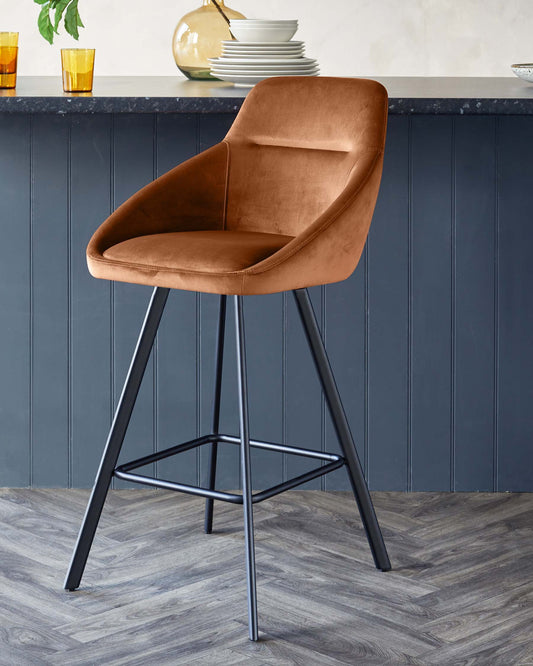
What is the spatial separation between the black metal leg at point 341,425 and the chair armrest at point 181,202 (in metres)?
0.29

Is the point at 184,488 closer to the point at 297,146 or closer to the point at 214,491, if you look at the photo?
the point at 214,491

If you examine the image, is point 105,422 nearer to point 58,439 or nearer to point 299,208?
point 58,439

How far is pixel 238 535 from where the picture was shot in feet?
8.07

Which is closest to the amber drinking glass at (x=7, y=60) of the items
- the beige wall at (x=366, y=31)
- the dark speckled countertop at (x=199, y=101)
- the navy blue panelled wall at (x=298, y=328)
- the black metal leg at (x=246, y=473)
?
the dark speckled countertop at (x=199, y=101)

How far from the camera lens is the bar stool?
1.91 meters

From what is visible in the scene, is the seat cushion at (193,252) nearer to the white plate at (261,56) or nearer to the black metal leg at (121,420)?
the black metal leg at (121,420)

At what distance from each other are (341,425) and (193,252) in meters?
0.51

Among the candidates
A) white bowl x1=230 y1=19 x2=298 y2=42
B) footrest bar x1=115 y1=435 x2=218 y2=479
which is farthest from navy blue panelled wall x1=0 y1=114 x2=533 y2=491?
footrest bar x1=115 y1=435 x2=218 y2=479

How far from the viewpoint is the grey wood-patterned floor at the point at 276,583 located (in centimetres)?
194

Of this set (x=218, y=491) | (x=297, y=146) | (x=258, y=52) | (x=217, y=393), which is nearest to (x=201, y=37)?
(x=258, y=52)

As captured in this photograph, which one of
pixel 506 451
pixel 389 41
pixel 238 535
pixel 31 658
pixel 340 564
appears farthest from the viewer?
pixel 389 41

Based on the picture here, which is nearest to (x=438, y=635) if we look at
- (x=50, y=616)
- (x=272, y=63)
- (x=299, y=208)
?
(x=50, y=616)

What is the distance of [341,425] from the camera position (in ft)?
7.06

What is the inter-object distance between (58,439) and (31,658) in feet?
3.02
